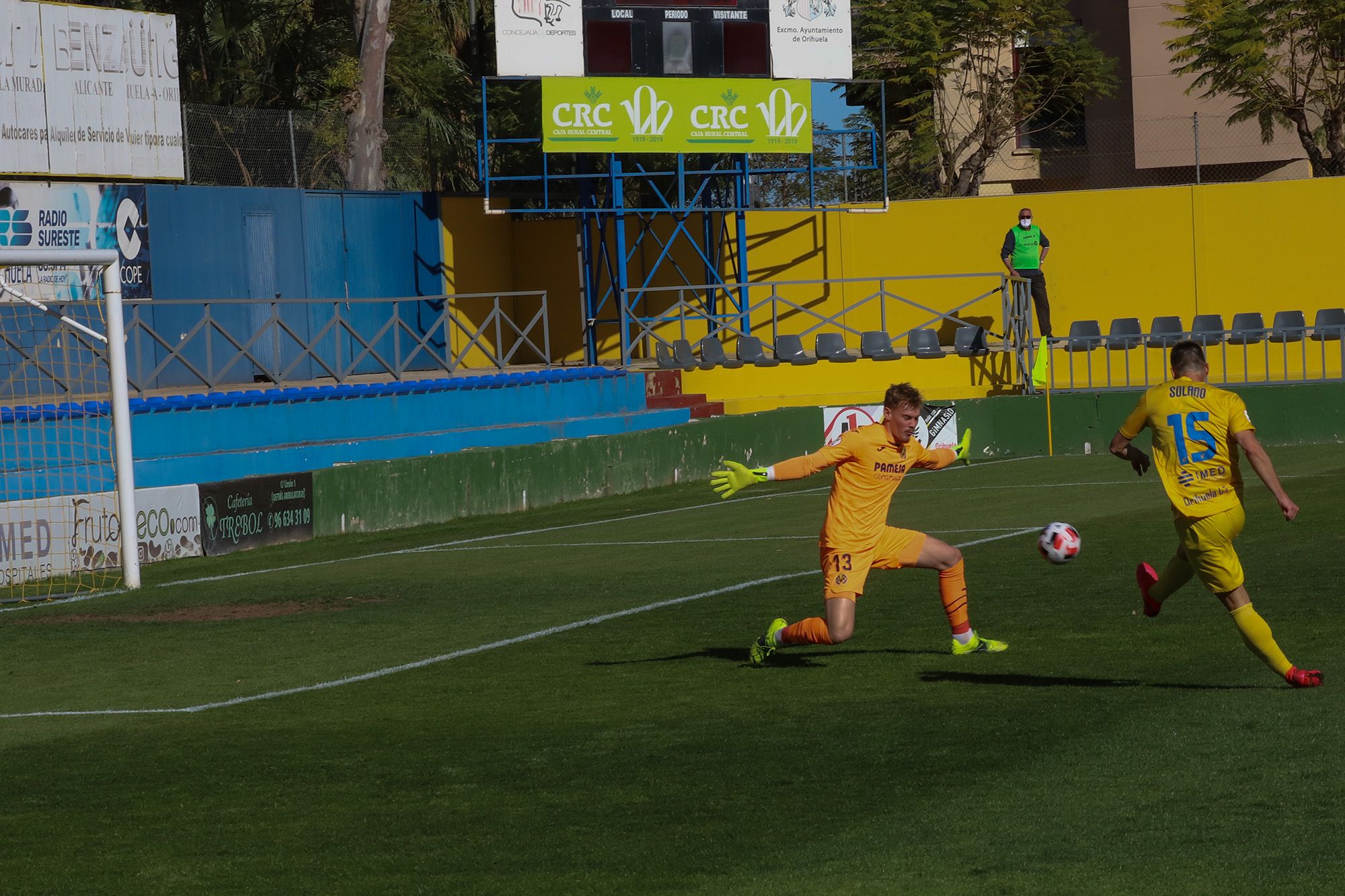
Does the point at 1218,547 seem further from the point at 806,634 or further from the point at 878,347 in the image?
the point at 878,347

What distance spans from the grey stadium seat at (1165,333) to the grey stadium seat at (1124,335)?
234mm

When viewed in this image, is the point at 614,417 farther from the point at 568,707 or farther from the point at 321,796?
the point at 321,796

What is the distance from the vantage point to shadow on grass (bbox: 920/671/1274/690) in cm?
917

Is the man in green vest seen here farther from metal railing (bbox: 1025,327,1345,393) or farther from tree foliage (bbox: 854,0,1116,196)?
tree foliage (bbox: 854,0,1116,196)

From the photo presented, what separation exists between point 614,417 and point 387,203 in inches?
348

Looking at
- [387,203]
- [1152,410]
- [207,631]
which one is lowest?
[207,631]

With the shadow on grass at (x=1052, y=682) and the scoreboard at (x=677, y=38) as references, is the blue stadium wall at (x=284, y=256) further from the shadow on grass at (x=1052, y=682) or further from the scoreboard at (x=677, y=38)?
the shadow on grass at (x=1052, y=682)

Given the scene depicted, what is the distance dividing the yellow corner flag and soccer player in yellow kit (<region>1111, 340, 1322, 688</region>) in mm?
15673

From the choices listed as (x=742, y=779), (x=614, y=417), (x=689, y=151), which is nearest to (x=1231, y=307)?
(x=689, y=151)

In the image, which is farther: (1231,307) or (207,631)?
(1231,307)

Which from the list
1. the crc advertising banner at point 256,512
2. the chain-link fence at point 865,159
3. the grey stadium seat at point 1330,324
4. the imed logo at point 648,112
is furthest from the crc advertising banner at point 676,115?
the crc advertising banner at point 256,512

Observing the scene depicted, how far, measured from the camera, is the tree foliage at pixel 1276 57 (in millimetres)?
36719

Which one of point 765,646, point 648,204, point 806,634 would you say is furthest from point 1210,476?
point 648,204

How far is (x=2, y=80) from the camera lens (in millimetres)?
25609
